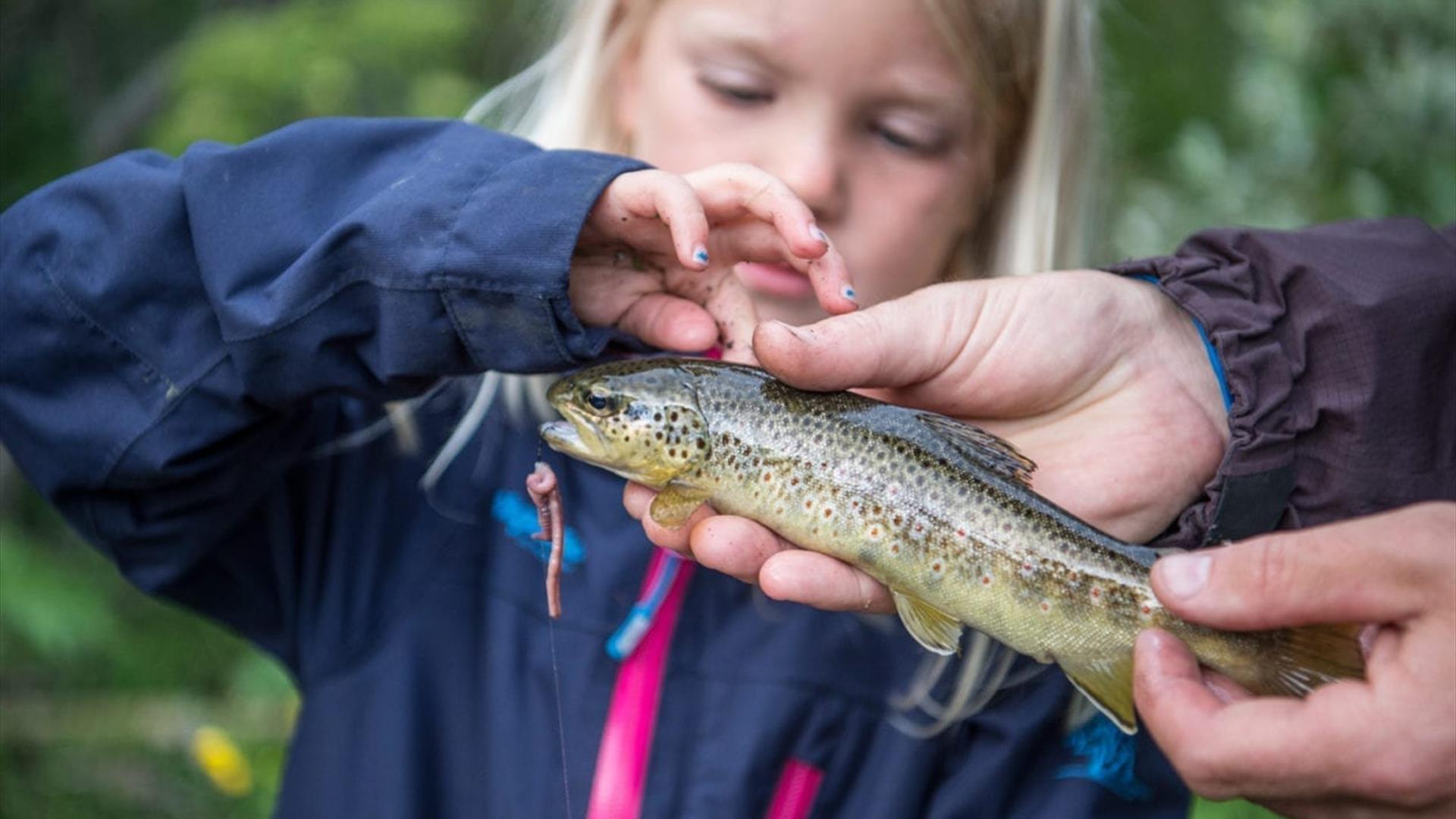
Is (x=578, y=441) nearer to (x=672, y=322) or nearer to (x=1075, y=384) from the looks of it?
(x=672, y=322)

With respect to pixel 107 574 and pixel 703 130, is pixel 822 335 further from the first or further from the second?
pixel 107 574

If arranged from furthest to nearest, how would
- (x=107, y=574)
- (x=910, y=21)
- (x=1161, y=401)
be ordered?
(x=107, y=574)
(x=910, y=21)
(x=1161, y=401)

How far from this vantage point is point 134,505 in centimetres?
277

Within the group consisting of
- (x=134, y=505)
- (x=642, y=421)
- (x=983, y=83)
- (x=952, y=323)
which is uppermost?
(x=983, y=83)

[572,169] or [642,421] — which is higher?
[572,169]

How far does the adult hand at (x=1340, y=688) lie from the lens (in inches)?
82.4

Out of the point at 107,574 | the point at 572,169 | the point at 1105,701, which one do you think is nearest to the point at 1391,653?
the point at 1105,701

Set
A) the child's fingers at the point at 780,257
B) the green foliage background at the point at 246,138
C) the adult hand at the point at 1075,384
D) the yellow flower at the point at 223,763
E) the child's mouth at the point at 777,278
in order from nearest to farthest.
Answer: the child's fingers at the point at 780,257
the adult hand at the point at 1075,384
the child's mouth at the point at 777,278
the yellow flower at the point at 223,763
the green foliage background at the point at 246,138

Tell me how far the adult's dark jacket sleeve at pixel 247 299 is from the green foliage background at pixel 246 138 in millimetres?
2346

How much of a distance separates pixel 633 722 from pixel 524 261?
106cm

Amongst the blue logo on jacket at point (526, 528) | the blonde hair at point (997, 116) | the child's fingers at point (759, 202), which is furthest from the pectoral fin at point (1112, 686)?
the blue logo on jacket at point (526, 528)

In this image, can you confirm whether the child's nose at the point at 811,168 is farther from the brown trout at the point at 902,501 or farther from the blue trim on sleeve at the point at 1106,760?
the blue trim on sleeve at the point at 1106,760

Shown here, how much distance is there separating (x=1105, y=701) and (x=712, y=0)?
178 centimetres

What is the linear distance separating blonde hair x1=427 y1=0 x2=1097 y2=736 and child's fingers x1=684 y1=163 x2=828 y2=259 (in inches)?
34.2
